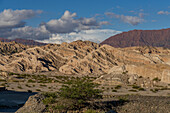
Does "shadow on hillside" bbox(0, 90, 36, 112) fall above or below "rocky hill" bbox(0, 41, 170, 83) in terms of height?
below

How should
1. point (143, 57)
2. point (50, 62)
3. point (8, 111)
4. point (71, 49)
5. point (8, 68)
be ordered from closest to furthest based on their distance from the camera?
point (8, 111) → point (143, 57) → point (8, 68) → point (50, 62) → point (71, 49)

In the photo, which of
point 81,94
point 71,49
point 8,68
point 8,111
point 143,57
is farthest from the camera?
point 71,49

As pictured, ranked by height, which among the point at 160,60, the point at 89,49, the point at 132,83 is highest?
the point at 89,49

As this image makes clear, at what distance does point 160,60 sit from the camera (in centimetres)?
7056

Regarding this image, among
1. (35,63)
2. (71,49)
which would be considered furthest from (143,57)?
(35,63)

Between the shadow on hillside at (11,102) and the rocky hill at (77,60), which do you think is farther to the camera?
the rocky hill at (77,60)

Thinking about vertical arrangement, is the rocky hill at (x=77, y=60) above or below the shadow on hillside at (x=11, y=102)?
above

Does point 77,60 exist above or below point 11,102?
above

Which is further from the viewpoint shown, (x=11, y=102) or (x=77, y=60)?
(x=77, y=60)

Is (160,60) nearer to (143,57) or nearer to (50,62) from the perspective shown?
(143,57)

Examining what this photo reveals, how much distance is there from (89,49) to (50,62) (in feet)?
64.1

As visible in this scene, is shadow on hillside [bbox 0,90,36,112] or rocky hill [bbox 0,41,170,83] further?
rocky hill [bbox 0,41,170,83]

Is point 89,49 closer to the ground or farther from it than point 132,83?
farther from it

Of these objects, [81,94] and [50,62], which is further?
[50,62]
